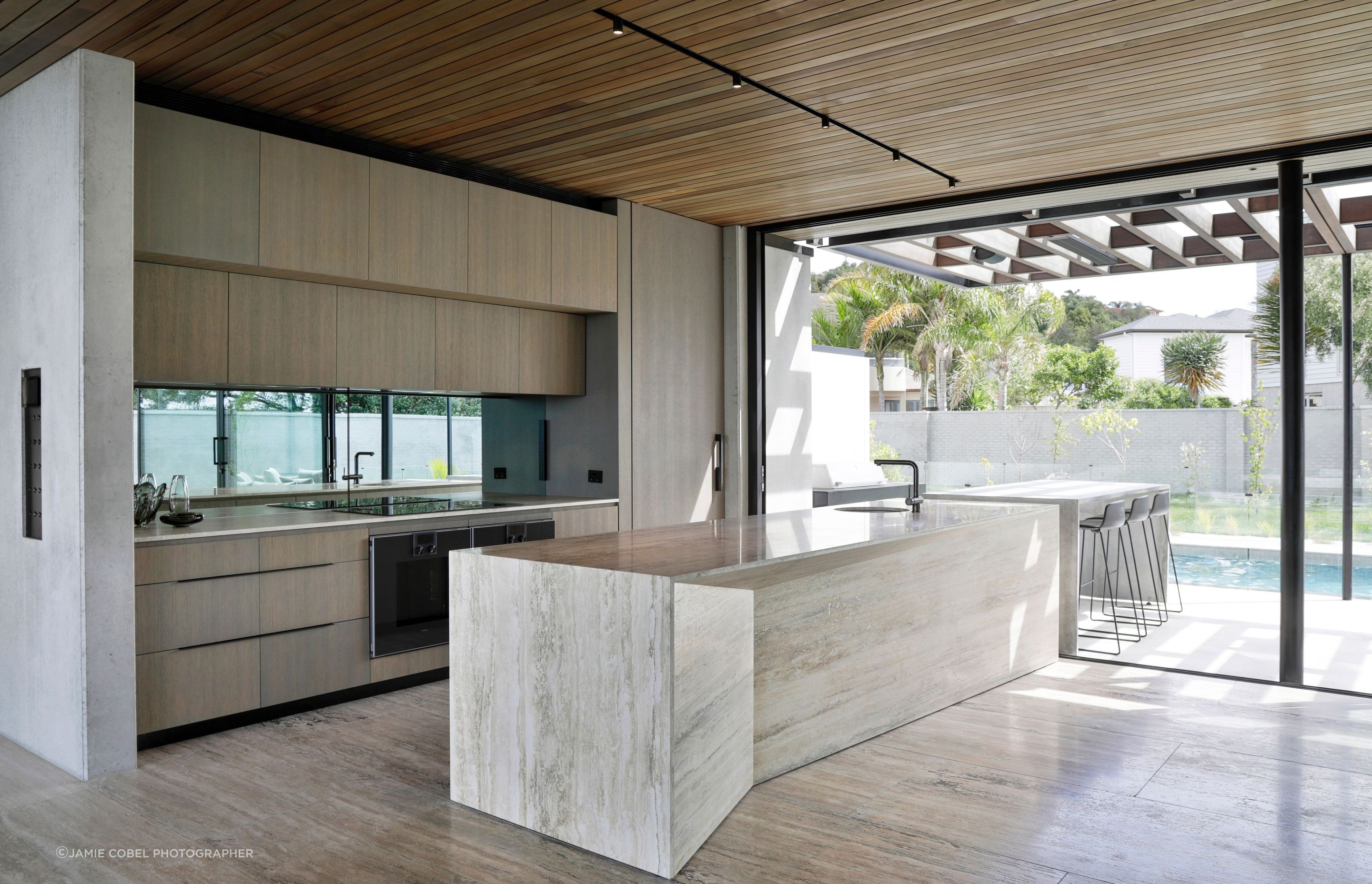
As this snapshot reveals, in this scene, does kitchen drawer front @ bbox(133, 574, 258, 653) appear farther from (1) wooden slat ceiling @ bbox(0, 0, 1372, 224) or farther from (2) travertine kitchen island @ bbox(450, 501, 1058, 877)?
(1) wooden slat ceiling @ bbox(0, 0, 1372, 224)

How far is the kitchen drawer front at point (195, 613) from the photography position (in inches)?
142

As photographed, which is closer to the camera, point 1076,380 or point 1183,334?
point 1183,334

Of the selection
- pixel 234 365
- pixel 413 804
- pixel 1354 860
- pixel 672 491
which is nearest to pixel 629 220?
pixel 672 491

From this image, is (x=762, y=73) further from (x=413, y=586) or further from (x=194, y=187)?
(x=413, y=586)

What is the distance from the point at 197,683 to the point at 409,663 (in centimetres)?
102

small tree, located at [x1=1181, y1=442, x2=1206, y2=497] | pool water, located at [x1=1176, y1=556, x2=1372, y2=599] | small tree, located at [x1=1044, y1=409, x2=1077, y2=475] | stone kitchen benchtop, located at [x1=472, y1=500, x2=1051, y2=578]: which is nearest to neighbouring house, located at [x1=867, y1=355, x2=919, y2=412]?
small tree, located at [x1=1044, y1=409, x2=1077, y2=475]

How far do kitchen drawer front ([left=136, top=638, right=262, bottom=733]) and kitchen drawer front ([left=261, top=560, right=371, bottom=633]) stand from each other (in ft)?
0.48

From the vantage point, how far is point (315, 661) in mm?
4152

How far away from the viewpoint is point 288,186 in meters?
4.18

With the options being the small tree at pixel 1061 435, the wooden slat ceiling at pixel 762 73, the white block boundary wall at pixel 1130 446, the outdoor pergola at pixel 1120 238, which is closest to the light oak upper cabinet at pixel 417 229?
the wooden slat ceiling at pixel 762 73

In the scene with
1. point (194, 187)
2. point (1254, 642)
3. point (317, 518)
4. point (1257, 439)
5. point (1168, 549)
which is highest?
point (194, 187)

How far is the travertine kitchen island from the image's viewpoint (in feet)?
8.76

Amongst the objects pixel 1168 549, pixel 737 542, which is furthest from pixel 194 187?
pixel 1168 549

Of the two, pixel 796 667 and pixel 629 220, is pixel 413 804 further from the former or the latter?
pixel 629 220
